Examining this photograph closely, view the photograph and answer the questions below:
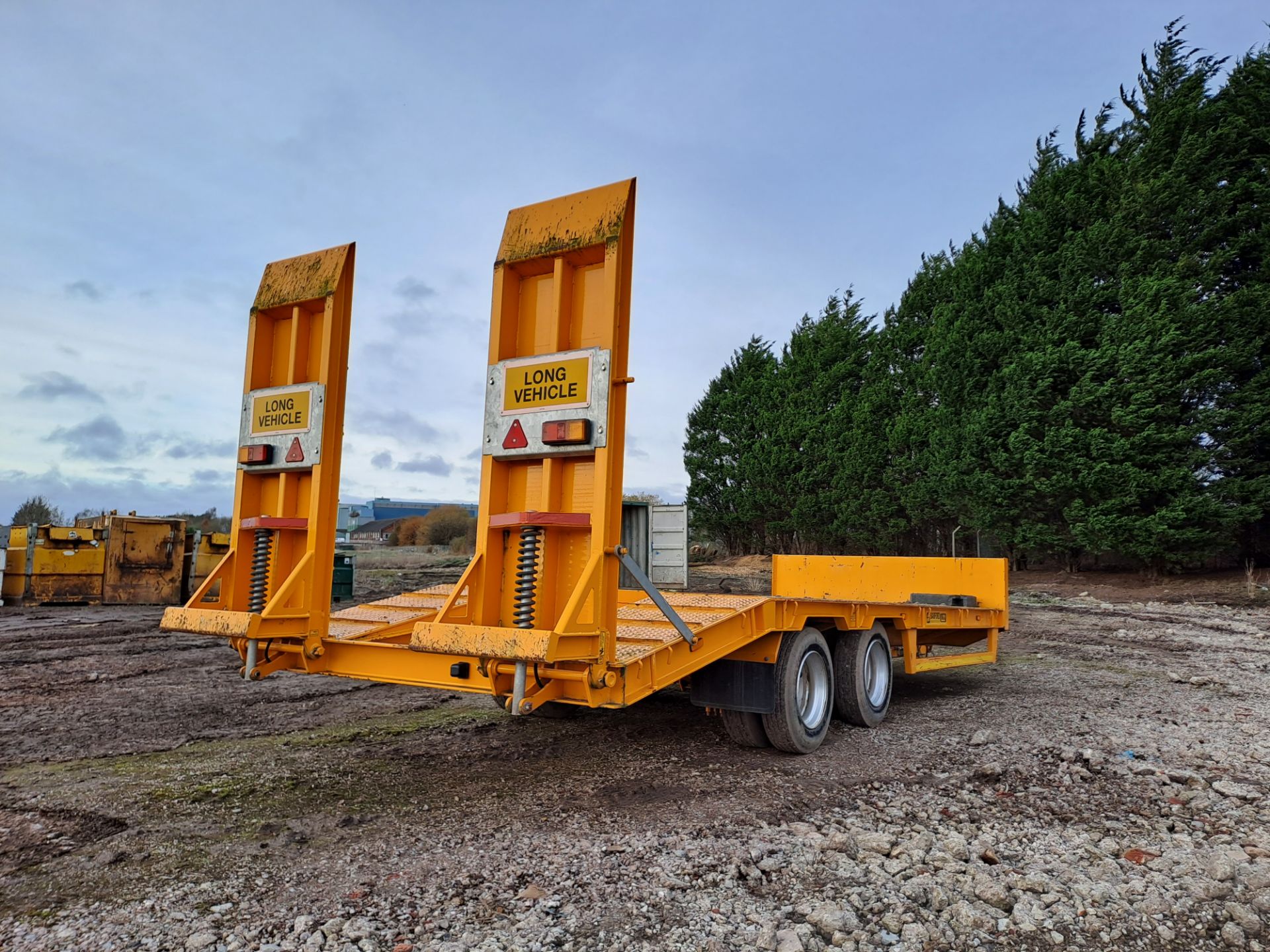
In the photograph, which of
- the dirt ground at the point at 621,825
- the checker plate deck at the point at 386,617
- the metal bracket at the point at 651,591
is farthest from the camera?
the checker plate deck at the point at 386,617

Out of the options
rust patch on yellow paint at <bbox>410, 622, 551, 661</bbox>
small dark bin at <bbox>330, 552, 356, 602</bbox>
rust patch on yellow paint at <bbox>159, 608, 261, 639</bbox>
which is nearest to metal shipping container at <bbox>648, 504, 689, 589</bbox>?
small dark bin at <bbox>330, 552, 356, 602</bbox>

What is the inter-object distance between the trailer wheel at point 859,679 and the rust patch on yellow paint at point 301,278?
4.62 meters

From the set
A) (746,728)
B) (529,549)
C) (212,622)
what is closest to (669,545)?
(746,728)

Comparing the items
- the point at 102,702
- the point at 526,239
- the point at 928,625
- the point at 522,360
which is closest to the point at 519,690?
the point at 522,360

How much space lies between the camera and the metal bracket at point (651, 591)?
402 centimetres

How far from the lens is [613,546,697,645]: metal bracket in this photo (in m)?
4.02

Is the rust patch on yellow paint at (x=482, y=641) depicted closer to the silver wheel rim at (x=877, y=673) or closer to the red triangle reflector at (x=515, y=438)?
the red triangle reflector at (x=515, y=438)

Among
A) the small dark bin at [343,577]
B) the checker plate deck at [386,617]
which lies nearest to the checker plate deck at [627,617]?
the checker plate deck at [386,617]

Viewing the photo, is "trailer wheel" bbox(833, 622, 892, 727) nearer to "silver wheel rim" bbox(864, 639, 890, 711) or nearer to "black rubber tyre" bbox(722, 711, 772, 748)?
"silver wheel rim" bbox(864, 639, 890, 711)

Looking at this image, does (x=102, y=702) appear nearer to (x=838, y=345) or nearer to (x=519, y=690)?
(x=519, y=690)

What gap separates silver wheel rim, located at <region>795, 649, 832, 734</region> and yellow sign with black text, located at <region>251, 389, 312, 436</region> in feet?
12.2

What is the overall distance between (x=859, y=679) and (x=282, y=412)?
4.68m

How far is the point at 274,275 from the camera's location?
18.0ft

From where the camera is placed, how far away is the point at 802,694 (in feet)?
18.7
